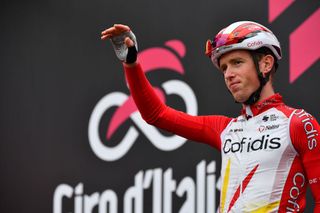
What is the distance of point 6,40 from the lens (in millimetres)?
5211

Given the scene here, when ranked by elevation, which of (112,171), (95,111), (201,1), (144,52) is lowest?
(112,171)

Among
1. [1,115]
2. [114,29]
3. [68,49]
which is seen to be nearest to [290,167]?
[114,29]

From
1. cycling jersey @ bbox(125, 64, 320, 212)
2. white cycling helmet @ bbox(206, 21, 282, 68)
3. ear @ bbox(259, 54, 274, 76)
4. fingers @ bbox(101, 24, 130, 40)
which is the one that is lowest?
cycling jersey @ bbox(125, 64, 320, 212)

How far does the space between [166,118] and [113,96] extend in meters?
2.08

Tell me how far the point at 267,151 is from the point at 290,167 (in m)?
0.10

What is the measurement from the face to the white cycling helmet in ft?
0.12

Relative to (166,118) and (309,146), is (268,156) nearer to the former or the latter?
(309,146)

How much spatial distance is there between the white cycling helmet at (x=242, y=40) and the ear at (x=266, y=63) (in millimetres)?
37

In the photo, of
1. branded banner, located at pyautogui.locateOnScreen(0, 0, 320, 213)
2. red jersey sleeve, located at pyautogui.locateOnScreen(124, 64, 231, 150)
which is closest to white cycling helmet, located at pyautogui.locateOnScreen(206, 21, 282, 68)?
red jersey sleeve, located at pyautogui.locateOnScreen(124, 64, 231, 150)

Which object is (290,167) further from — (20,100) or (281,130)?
(20,100)

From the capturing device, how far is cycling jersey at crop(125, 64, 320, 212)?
2.40 metres

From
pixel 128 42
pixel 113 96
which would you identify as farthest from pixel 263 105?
pixel 113 96

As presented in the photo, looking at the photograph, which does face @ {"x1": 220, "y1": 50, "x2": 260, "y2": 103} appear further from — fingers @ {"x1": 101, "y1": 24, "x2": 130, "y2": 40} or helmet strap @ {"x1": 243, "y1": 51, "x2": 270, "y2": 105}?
fingers @ {"x1": 101, "y1": 24, "x2": 130, "y2": 40}

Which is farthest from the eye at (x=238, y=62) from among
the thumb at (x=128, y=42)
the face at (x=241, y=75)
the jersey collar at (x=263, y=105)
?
the thumb at (x=128, y=42)
